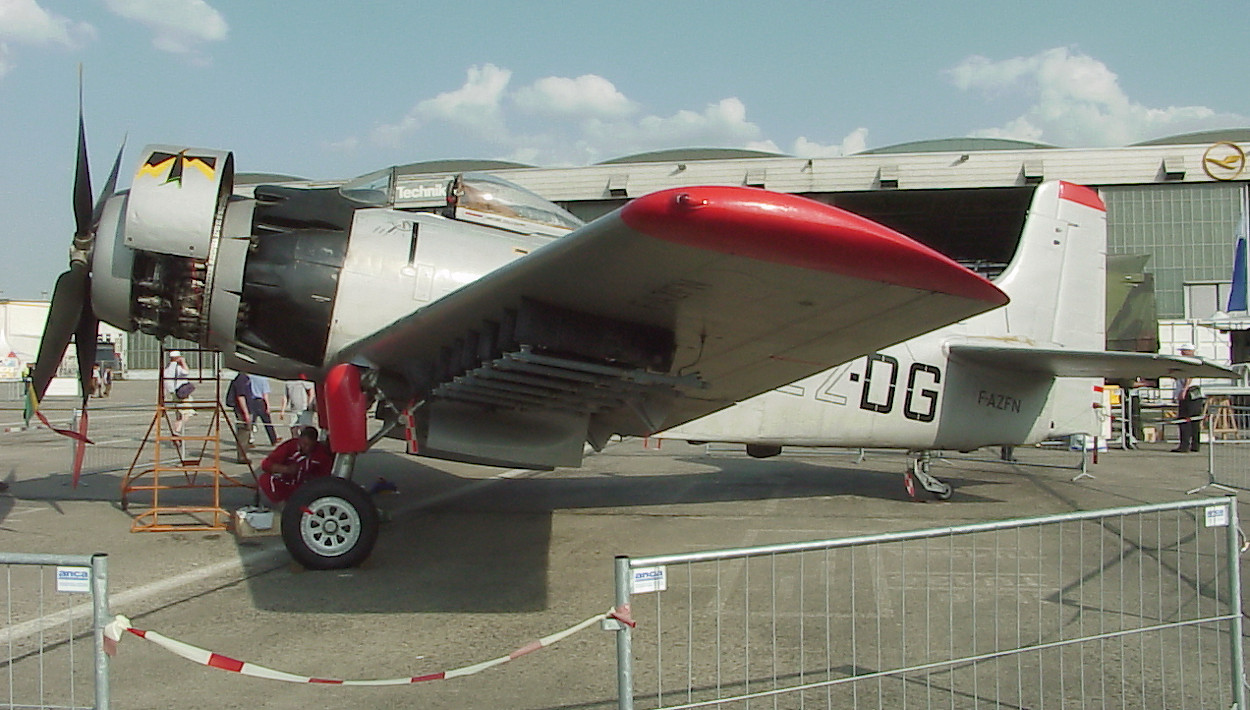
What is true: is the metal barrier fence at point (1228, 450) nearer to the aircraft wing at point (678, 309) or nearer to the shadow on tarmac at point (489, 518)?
the shadow on tarmac at point (489, 518)

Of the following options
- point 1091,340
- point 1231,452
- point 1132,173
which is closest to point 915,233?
point 1132,173

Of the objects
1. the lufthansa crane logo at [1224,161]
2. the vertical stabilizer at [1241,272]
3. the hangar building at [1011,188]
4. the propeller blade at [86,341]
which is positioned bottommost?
the propeller blade at [86,341]

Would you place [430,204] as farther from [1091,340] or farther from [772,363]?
[1091,340]

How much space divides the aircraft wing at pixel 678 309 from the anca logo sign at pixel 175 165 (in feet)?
5.51

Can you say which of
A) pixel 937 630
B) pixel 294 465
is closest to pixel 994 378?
pixel 937 630

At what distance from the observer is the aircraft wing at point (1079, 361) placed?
24.4ft

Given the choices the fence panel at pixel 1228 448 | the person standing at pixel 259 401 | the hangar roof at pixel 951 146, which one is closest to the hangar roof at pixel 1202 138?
the hangar roof at pixel 951 146

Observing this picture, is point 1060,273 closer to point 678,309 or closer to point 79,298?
point 678,309

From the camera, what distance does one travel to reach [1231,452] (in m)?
15.6

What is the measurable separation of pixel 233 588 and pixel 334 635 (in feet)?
4.59

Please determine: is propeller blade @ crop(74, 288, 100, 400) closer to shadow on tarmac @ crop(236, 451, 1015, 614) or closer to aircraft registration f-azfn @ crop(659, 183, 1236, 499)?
shadow on tarmac @ crop(236, 451, 1015, 614)

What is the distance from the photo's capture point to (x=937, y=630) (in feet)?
15.9

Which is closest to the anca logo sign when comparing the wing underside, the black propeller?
the black propeller

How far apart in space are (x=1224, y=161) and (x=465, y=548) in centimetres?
3178
